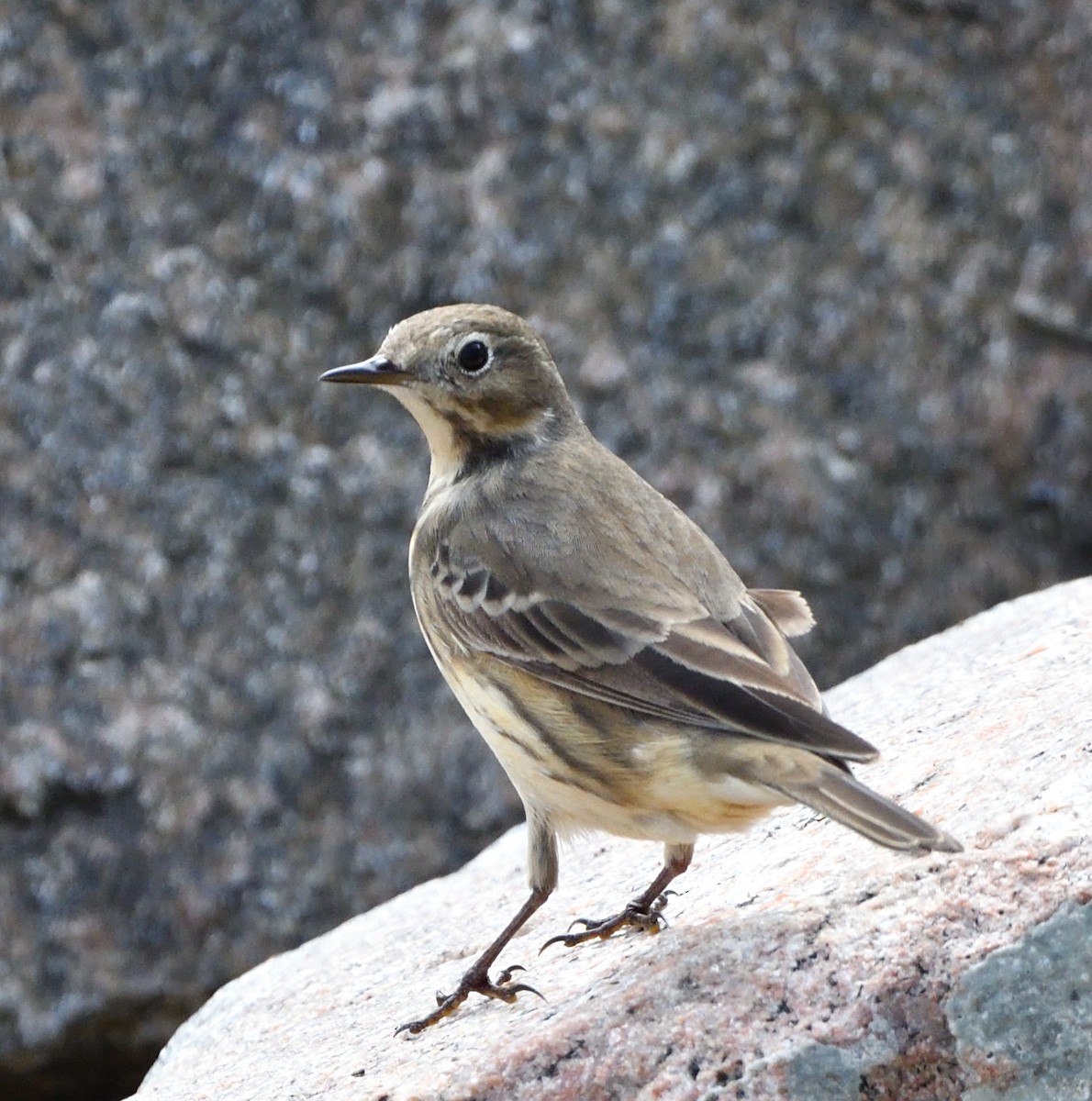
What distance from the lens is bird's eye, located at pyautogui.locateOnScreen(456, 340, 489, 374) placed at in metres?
5.45

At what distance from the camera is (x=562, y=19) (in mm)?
7191

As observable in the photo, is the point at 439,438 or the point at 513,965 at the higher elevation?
the point at 439,438

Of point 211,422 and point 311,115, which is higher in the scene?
point 311,115

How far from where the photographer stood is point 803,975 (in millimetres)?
4008

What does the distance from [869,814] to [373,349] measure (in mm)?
3412

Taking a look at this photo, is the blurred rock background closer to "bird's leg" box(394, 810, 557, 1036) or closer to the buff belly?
"bird's leg" box(394, 810, 557, 1036)

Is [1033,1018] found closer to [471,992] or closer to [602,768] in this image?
[602,768]

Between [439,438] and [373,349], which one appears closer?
[439,438]

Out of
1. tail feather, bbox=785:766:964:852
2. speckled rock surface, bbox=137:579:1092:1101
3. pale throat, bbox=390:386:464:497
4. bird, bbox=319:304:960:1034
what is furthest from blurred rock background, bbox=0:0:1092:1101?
tail feather, bbox=785:766:964:852

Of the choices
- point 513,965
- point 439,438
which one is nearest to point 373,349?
point 439,438

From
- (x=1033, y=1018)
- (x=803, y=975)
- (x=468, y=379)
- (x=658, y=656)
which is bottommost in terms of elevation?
(x=1033, y=1018)

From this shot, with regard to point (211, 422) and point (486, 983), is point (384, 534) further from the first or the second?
point (486, 983)

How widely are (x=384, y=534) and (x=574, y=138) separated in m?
1.65

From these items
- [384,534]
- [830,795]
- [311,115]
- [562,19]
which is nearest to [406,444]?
[384,534]
